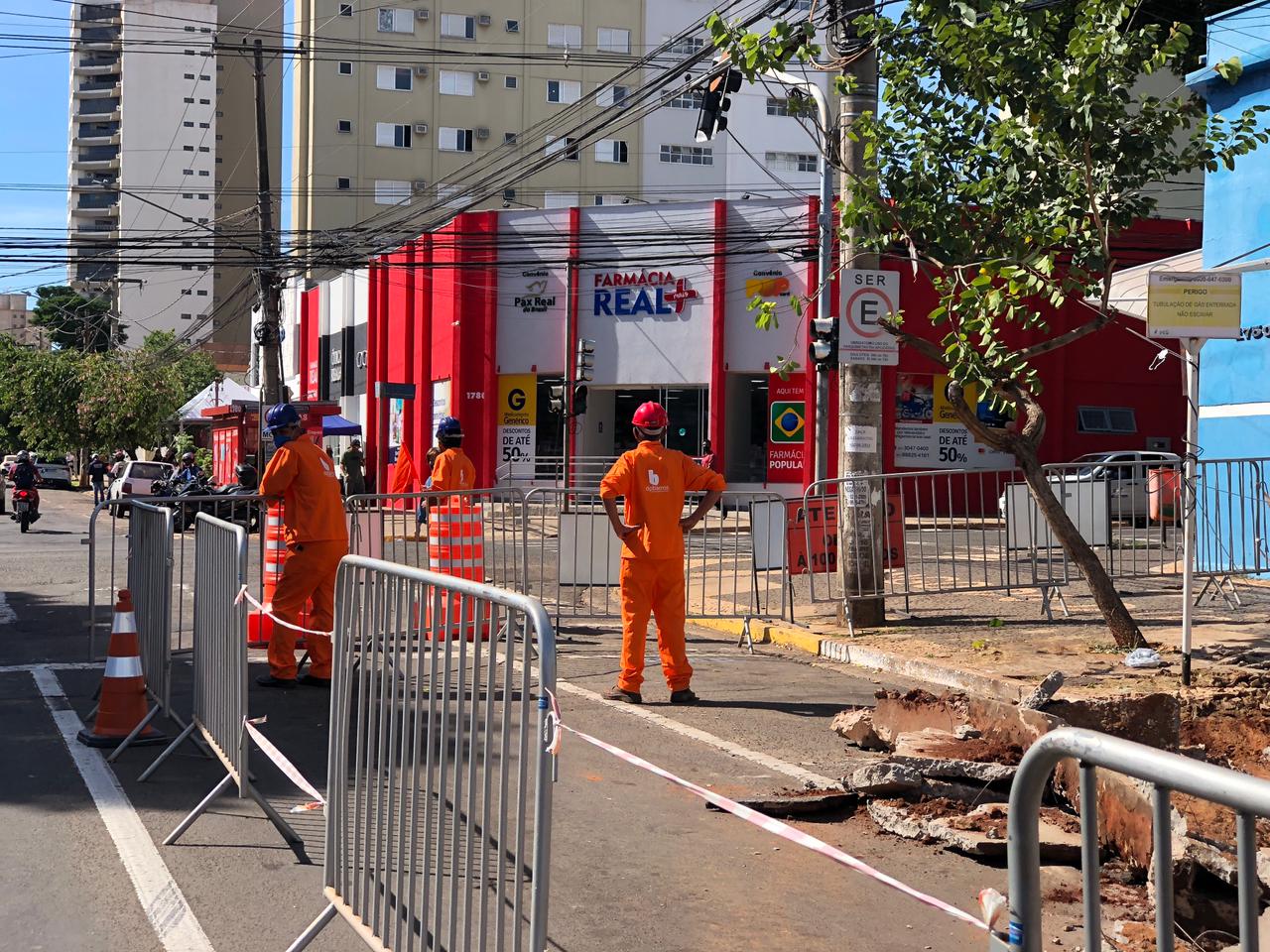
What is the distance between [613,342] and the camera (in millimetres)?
36469

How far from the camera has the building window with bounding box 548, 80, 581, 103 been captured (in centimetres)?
6581

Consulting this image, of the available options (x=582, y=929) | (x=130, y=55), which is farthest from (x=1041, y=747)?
(x=130, y=55)

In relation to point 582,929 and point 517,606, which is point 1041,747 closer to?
point 517,606

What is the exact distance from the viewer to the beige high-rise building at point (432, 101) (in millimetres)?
62312

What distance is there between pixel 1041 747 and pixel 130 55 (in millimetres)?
113999

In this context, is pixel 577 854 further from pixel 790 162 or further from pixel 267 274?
pixel 790 162

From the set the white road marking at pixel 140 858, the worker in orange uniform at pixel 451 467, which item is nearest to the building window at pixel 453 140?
the worker in orange uniform at pixel 451 467

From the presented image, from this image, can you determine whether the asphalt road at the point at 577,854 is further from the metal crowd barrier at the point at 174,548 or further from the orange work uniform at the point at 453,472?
the orange work uniform at the point at 453,472

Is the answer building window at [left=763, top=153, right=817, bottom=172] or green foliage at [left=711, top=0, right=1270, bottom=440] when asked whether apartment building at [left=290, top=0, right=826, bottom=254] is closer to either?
building window at [left=763, top=153, right=817, bottom=172]

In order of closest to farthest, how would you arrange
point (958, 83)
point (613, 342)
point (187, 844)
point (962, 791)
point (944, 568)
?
point (187, 844) < point (962, 791) < point (958, 83) < point (944, 568) < point (613, 342)

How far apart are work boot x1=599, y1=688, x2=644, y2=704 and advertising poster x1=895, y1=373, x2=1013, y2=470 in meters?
25.3

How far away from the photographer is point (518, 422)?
122ft

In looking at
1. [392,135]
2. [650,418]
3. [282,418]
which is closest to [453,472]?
[282,418]

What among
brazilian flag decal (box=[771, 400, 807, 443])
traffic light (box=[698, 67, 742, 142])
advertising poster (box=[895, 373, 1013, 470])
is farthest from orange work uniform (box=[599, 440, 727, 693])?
brazilian flag decal (box=[771, 400, 807, 443])
